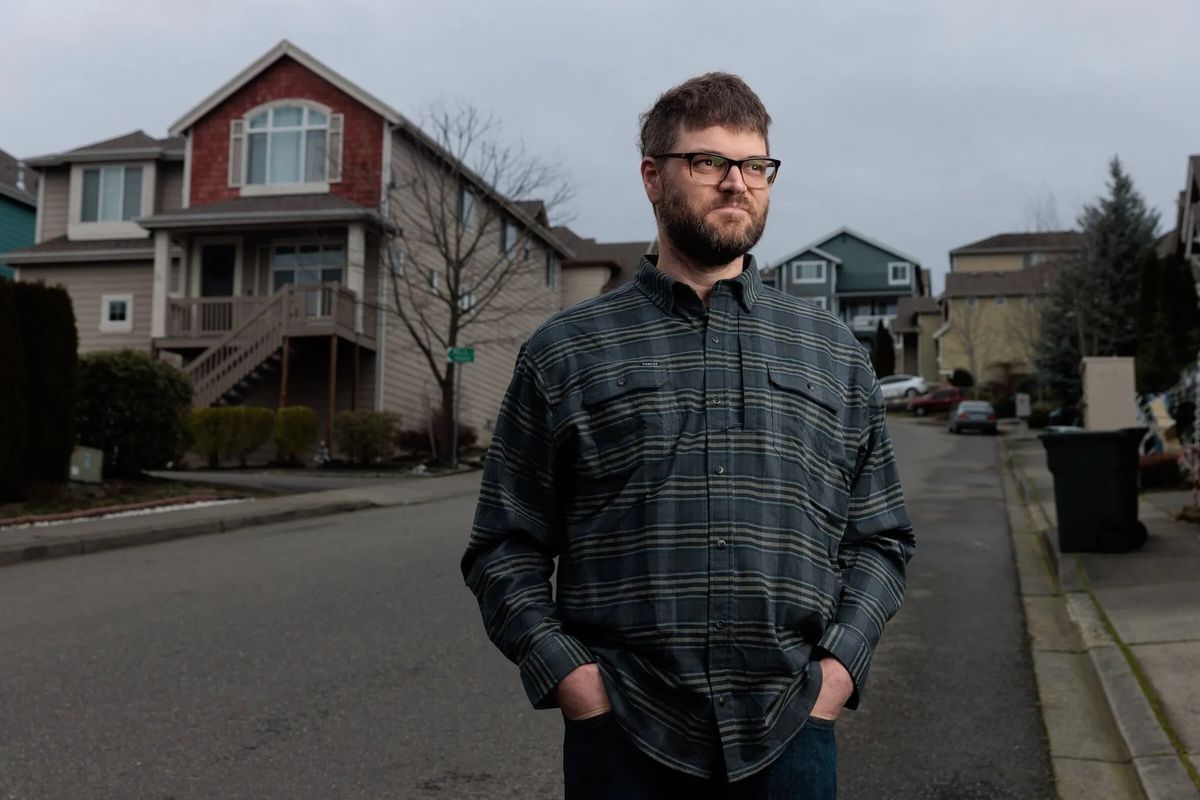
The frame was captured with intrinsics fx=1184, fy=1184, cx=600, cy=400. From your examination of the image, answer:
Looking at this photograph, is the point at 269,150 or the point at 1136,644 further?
the point at 269,150

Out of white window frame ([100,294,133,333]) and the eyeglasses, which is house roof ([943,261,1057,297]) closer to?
white window frame ([100,294,133,333])

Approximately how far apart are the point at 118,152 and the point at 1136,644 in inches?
1174

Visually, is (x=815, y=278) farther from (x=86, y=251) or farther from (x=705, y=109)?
(x=705, y=109)

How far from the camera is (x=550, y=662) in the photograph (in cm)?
213

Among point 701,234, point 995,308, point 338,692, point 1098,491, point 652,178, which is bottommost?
point 338,692

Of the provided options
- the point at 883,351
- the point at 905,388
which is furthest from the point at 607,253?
the point at 883,351

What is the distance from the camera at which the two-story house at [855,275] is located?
78500 mm

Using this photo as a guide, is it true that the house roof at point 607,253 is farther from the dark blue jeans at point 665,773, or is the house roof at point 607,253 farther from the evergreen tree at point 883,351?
the dark blue jeans at point 665,773

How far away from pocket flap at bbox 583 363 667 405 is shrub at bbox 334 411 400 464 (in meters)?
23.7

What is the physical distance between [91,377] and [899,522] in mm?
16374

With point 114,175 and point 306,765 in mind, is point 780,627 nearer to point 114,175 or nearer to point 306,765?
point 306,765

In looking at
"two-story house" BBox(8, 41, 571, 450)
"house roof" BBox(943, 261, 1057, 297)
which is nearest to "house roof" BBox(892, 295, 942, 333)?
"house roof" BBox(943, 261, 1057, 297)

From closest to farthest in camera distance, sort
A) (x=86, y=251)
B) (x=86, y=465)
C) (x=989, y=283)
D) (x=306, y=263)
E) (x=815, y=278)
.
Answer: (x=86, y=465), (x=306, y=263), (x=86, y=251), (x=989, y=283), (x=815, y=278)

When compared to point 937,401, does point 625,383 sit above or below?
below
